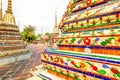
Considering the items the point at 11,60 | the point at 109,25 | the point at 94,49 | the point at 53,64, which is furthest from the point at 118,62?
the point at 11,60

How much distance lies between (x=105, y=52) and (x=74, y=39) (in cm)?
105

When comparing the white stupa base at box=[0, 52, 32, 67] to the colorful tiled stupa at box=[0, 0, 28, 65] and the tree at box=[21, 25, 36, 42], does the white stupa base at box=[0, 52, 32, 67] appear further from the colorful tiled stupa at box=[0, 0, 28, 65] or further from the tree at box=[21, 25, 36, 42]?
the tree at box=[21, 25, 36, 42]

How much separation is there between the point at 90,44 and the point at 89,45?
5cm

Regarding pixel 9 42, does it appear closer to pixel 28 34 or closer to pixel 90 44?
pixel 90 44

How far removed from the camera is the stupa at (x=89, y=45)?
2553 millimetres

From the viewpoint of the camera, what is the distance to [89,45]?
324 cm

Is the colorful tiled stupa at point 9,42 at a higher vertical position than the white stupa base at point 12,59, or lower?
higher

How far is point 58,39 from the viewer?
14.6 feet

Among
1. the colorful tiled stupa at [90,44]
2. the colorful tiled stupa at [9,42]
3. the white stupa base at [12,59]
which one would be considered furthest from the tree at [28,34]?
the colorful tiled stupa at [90,44]

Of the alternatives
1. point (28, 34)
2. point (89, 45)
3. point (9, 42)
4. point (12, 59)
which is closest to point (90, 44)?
point (89, 45)

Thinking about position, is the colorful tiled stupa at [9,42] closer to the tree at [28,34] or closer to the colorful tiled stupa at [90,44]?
the colorful tiled stupa at [90,44]

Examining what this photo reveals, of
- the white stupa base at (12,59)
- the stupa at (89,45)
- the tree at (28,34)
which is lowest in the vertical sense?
the white stupa base at (12,59)

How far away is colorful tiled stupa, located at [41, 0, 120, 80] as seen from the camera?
100 inches

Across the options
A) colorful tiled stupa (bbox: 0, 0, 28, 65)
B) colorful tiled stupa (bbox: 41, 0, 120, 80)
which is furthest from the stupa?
colorful tiled stupa (bbox: 0, 0, 28, 65)
